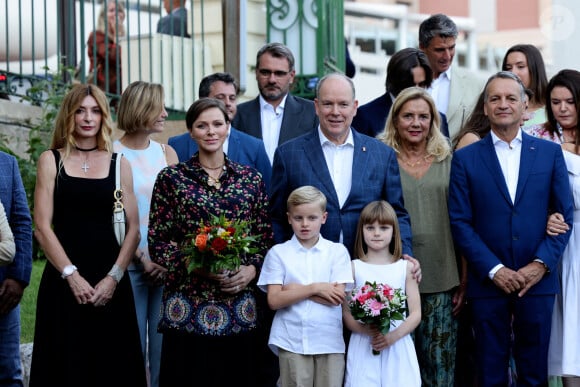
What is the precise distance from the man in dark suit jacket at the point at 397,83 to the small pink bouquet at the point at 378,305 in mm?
1777

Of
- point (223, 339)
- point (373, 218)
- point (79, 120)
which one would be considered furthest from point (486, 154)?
point (79, 120)

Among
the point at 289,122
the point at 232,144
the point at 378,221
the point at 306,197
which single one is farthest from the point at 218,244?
the point at 289,122

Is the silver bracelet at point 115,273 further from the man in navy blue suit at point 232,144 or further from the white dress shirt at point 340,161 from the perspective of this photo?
the white dress shirt at point 340,161

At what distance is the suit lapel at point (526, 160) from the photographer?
703cm

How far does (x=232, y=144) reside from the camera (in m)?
7.61

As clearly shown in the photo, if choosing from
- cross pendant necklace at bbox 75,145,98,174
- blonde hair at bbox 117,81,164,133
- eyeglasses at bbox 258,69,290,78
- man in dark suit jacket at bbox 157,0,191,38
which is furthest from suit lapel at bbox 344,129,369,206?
man in dark suit jacket at bbox 157,0,191,38

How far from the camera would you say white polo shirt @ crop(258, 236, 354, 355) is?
658 centimetres

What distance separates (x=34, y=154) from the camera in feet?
32.2

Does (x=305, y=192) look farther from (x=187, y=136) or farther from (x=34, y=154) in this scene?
(x=34, y=154)

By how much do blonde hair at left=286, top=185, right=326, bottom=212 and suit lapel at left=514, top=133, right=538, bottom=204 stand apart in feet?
3.99

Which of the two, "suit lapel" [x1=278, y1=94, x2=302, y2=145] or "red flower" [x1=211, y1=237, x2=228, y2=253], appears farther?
"suit lapel" [x1=278, y1=94, x2=302, y2=145]

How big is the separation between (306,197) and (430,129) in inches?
45.2

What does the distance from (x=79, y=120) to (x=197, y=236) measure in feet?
3.92

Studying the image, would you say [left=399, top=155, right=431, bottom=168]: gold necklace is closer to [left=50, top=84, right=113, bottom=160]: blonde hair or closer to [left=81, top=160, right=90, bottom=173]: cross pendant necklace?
[left=50, top=84, right=113, bottom=160]: blonde hair
